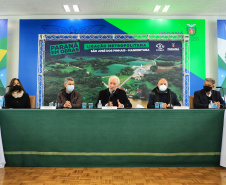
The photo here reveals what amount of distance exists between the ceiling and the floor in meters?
3.54

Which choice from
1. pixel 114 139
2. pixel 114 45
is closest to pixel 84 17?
pixel 114 45

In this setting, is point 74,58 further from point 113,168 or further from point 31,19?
point 113,168

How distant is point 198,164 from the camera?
2.86 meters

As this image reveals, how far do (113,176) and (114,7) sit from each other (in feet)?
12.9

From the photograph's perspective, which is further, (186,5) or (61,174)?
(186,5)

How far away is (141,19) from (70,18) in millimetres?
1667

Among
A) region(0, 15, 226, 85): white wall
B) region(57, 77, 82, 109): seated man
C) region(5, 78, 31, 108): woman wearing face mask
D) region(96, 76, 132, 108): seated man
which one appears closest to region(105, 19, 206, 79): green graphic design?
region(0, 15, 226, 85): white wall

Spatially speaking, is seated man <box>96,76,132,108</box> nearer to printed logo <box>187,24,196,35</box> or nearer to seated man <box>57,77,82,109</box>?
seated man <box>57,77,82,109</box>

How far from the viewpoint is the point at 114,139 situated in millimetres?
2826

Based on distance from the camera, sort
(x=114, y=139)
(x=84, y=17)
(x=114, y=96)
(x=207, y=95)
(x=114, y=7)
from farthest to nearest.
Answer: (x=84, y=17)
(x=114, y=7)
(x=114, y=96)
(x=207, y=95)
(x=114, y=139)

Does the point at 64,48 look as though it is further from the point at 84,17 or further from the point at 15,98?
the point at 15,98

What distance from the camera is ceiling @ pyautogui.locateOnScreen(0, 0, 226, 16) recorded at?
504cm

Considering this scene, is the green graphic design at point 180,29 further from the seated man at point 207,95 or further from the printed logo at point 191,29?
the seated man at point 207,95

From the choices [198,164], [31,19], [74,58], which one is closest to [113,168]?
[198,164]
